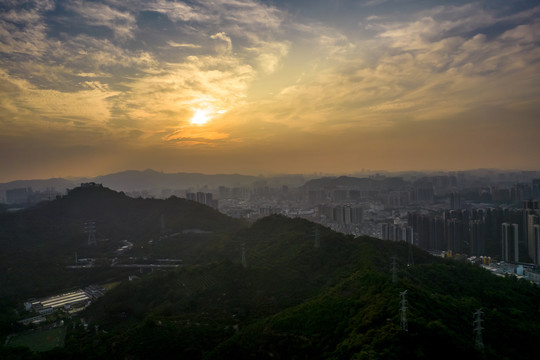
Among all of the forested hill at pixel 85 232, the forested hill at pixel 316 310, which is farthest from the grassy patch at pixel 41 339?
the forested hill at pixel 85 232

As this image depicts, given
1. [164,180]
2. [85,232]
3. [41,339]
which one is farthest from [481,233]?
[164,180]

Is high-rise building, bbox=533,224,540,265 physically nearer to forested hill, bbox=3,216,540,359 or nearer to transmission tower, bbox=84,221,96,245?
forested hill, bbox=3,216,540,359

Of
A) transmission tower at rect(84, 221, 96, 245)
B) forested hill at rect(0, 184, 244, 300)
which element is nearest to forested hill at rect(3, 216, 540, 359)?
forested hill at rect(0, 184, 244, 300)

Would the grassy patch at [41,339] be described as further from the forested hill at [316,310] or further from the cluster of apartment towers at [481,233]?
A: the cluster of apartment towers at [481,233]

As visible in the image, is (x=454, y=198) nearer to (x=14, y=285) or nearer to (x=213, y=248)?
(x=213, y=248)

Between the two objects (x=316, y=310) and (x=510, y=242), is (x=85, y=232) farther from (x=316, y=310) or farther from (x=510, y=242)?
(x=510, y=242)

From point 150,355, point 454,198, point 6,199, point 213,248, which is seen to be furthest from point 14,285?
point 6,199
